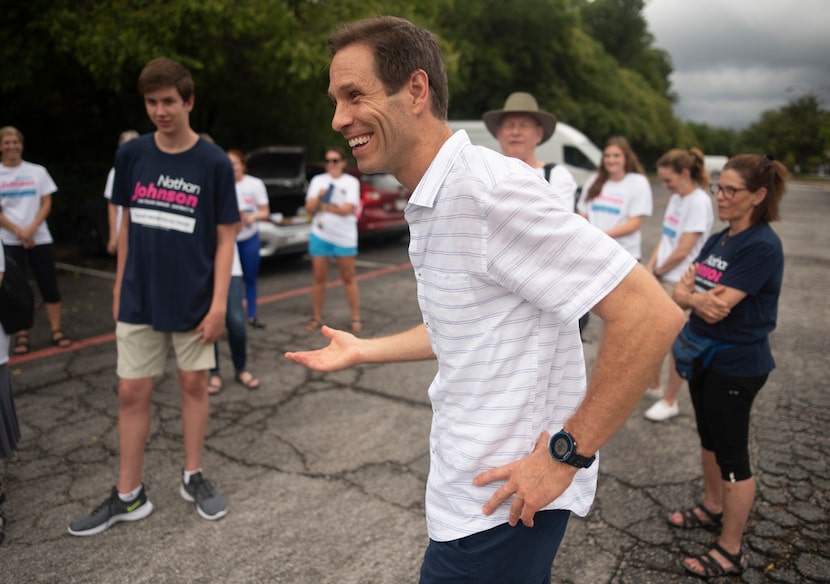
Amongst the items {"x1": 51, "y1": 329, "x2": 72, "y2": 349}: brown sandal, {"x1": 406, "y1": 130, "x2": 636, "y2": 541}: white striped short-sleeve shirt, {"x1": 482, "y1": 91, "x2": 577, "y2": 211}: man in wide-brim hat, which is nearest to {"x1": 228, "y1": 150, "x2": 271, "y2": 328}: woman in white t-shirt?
{"x1": 51, "y1": 329, "x2": 72, "y2": 349}: brown sandal

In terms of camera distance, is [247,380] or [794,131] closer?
[247,380]

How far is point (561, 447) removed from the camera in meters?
1.26

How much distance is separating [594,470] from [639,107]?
36257mm

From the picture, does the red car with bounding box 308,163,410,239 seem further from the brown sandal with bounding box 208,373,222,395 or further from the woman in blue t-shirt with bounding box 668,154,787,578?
the woman in blue t-shirt with bounding box 668,154,787,578

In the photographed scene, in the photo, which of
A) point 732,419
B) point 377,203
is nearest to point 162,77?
point 732,419

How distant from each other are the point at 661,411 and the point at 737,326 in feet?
5.83

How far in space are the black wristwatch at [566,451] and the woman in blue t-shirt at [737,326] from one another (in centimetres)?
165

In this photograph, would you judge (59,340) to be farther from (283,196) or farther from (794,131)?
(794,131)

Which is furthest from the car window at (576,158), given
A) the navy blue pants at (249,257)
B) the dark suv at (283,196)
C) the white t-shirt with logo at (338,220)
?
the navy blue pants at (249,257)

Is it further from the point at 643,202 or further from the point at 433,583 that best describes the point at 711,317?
the point at 643,202

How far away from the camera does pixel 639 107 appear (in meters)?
33.9

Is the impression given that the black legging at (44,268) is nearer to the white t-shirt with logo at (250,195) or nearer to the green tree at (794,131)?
the white t-shirt with logo at (250,195)

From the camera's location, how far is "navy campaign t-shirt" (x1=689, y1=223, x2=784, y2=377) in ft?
8.38

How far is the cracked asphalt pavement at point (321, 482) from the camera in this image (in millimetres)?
2682
